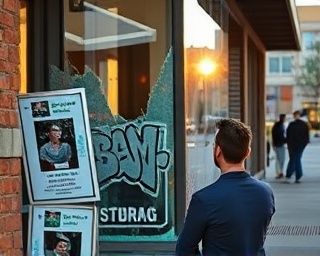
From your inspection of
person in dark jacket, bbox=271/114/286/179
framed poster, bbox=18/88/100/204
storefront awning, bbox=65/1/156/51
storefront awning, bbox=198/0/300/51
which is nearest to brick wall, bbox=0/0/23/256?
framed poster, bbox=18/88/100/204

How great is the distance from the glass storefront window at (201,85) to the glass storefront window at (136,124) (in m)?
0.36

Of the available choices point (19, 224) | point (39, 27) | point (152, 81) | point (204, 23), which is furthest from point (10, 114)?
point (204, 23)

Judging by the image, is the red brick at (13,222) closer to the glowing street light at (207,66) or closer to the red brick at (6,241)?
the red brick at (6,241)

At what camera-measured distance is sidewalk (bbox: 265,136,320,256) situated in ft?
31.5

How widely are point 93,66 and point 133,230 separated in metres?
1.85

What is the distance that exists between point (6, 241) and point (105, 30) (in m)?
3.69

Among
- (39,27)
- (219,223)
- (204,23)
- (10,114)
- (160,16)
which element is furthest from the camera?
(204,23)

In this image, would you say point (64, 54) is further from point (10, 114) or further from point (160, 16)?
point (10, 114)

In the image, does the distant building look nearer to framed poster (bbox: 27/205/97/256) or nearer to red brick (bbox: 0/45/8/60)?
framed poster (bbox: 27/205/97/256)

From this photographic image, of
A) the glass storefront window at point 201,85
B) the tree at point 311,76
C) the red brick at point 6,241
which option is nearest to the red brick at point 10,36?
the red brick at point 6,241

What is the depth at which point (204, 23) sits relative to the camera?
10586 millimetres

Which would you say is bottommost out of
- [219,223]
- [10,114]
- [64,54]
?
[219,223]

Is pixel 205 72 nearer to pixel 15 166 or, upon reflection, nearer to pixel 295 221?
pixel 295 221

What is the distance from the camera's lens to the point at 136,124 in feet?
28.2
